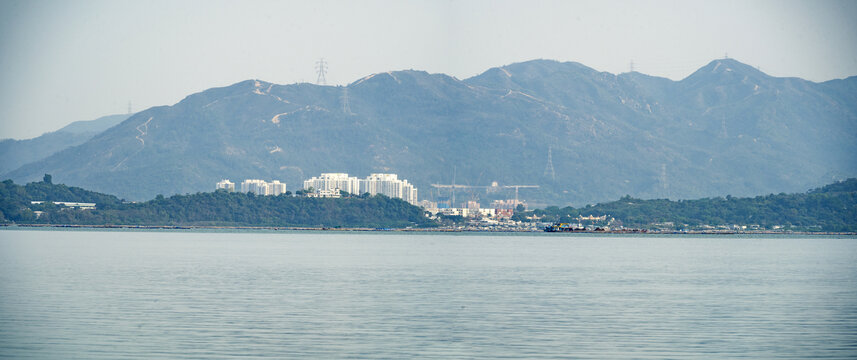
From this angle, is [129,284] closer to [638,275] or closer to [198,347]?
[198,347]

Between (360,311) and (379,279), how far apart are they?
1873 cm

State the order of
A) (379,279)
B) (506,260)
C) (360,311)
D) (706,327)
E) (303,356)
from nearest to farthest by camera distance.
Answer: (303,356) < (706,327) < (360,311) < (379,279) < (506,260)

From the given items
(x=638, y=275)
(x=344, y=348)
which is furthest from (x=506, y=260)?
(x=344, y=348)

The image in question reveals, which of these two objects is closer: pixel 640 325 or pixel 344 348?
pixel 344 348

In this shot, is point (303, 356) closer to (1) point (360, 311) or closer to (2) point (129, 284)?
(1) point (360, 311)

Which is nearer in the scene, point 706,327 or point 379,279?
point 706,327

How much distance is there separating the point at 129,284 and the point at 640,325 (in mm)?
27144

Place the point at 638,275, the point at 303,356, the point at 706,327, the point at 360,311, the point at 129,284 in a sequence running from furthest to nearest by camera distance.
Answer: the point at 638,275 → the point at 129,284 → the point at 360,311 → the point at 706,327 → the point at 303,356

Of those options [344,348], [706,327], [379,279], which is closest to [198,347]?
[344,348]

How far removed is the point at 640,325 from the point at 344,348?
37.0ft

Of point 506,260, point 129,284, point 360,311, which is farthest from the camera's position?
point 506,260

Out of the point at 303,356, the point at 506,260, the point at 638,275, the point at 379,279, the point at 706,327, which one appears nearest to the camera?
the point at 303,356

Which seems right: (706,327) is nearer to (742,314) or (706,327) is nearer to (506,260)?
(742,314)

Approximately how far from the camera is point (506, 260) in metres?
86.3
